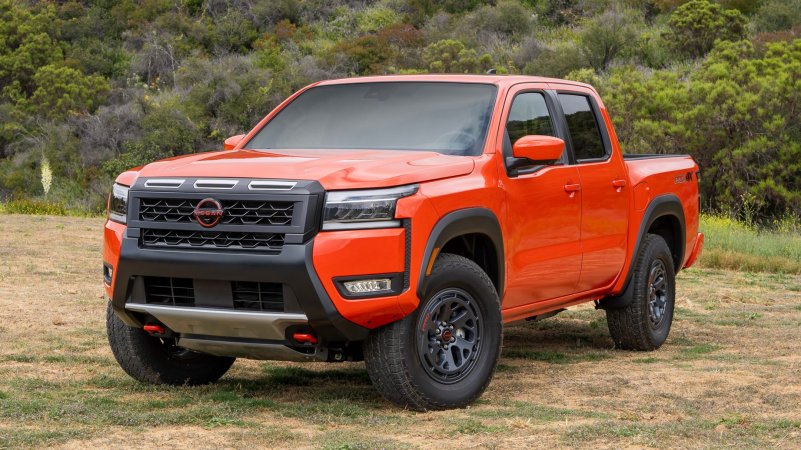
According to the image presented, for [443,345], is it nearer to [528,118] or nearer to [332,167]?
[332,167]

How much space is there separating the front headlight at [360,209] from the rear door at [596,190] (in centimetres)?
222

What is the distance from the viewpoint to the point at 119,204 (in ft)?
21.9

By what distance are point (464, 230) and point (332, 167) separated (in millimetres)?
821

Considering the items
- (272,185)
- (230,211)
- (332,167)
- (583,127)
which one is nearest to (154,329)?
(230,211)

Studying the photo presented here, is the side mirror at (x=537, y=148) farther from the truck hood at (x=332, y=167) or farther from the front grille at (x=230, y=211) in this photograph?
the front grille at (x=230, y=211)

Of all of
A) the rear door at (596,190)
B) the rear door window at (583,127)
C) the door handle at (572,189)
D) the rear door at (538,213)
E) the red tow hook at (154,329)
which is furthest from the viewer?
the rear door window at (583,127)

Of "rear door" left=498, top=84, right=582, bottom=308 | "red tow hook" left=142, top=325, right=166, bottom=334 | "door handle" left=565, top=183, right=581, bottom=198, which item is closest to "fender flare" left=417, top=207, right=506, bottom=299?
"rear door" left=498, top=84, right=582, bottom=308

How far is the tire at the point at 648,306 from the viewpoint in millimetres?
8836

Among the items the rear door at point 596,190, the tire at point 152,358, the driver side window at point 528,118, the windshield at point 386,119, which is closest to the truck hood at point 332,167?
the windshield at point 386,119

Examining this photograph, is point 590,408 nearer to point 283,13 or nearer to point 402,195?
point 402,195

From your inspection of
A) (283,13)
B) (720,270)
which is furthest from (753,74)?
(283,13)

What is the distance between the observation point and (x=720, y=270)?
15.4 metres

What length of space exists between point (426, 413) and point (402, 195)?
3.90ft

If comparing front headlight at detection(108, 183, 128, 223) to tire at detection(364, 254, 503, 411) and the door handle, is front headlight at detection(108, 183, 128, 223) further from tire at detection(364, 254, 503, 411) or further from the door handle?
the door handle
